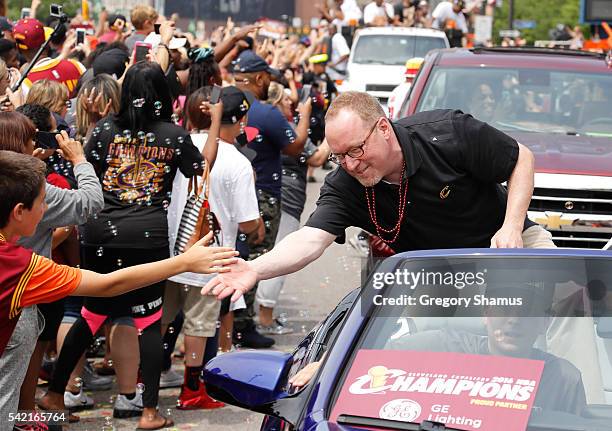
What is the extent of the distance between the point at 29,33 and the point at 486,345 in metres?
6.96

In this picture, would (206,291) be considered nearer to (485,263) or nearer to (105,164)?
(485,263)

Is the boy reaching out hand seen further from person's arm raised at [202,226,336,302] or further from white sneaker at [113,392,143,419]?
white sneaker at [113,392,143,419]

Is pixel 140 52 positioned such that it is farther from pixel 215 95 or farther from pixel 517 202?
pixel 517 202

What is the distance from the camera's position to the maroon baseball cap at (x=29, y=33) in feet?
31.0

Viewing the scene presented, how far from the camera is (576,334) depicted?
3438 millimetres

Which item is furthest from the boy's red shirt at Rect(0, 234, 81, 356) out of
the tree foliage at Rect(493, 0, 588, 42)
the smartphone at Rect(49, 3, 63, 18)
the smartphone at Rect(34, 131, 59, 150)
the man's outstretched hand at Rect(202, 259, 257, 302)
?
the tree foliage at Rect(493, 0, 588, 42)

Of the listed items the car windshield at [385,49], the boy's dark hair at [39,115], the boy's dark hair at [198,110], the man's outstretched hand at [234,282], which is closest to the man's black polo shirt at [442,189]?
the man's outstretched hand at [234,282]

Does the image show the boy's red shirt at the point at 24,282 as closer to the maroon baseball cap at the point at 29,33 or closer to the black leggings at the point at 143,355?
the black leggings at the point at 143,355

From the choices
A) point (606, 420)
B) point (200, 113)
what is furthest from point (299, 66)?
point (606, 420)

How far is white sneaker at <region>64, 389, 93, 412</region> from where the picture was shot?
21.7 feet

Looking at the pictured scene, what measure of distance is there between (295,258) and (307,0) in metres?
103

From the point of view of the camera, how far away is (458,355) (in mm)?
3398

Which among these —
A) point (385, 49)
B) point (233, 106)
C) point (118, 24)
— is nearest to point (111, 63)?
point (233, 106)

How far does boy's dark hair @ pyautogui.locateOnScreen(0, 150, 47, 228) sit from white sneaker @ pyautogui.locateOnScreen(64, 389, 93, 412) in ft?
8.81
